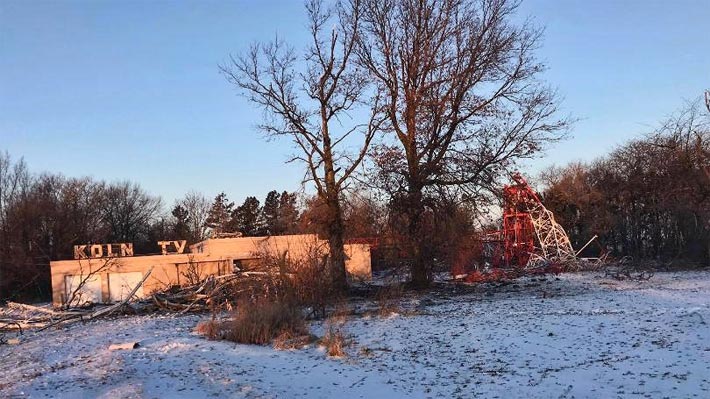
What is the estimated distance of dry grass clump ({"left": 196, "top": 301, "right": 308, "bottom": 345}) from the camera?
12.3 m

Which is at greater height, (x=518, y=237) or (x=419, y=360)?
(x=518, y=237)

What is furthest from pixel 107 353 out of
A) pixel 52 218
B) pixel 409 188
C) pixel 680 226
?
pixel 52 218

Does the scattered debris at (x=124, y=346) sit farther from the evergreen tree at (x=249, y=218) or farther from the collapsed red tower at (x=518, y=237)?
the evergreen tree at (x=249, y=218)

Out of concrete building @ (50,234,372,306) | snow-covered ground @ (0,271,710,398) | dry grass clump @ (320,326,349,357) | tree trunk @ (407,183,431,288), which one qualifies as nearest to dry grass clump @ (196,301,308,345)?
snow-covered ground @ (0,271,710,398)

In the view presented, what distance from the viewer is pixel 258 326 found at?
40.7 feet

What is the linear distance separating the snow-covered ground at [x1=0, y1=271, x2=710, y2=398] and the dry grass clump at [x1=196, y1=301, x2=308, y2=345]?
464 mm

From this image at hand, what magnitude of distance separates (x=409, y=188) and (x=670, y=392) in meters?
17.0

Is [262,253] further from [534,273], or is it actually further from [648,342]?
[534,273]

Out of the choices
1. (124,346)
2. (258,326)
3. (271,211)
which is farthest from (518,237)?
(271,211)

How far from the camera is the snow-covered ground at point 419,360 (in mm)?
8273

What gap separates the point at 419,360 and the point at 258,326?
11.9 feet

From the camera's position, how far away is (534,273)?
30.8 m

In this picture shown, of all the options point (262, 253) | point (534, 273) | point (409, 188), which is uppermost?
point (409, 188)

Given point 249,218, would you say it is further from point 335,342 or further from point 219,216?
point 335,342
